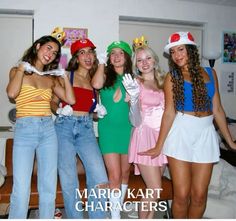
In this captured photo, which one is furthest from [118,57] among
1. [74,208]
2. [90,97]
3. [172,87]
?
[74,208]

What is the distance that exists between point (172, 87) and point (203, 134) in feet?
1.39

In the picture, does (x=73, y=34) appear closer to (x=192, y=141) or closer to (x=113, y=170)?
(x=113, y=170)

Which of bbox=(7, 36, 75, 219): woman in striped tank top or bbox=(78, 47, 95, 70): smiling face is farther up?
bbox=(78, 47, 95, 70): smiling face

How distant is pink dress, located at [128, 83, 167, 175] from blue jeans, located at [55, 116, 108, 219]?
31cm

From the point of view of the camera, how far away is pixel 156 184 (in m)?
2.11

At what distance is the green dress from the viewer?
7.27ft

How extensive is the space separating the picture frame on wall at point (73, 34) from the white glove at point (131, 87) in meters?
1.61

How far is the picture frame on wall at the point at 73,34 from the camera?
3.44 m

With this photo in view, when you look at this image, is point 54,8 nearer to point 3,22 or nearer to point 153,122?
point 3,22

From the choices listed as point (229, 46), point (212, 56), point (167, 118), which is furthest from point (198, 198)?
point (229, 46)

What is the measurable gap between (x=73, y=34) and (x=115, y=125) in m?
1.76

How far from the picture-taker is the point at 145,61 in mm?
2279

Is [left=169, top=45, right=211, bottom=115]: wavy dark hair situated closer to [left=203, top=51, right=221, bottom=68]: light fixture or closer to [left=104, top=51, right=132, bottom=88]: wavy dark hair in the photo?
[left=104, top=51, right=132, bottom=88]: wavy dark hair

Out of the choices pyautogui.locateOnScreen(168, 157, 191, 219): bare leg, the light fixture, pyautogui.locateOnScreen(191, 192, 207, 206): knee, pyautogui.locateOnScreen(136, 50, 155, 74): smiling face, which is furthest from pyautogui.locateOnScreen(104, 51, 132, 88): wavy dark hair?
the light fixture
